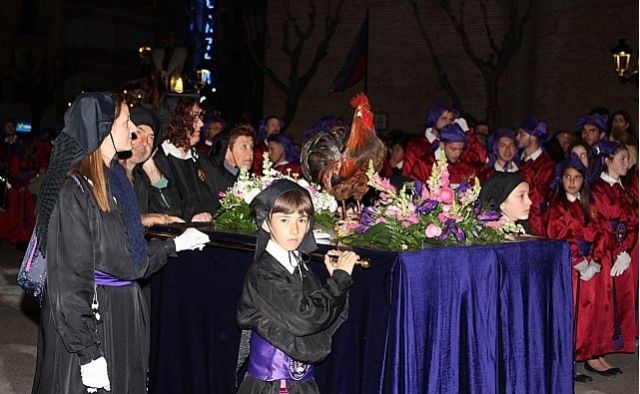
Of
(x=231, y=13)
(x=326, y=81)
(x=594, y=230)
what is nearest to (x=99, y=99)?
(x=594, y=230)

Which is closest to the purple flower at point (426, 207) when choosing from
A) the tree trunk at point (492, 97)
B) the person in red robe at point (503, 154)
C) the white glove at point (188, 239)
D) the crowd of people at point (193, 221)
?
the crowd of people at point (193, 221)

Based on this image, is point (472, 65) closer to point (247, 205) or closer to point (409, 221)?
point (247, 205)

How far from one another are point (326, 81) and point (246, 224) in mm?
21405

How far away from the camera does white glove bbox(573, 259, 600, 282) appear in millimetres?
8836

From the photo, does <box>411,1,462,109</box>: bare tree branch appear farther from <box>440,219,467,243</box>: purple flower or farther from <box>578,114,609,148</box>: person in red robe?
<box>440,219,467,243</box>: purple flower

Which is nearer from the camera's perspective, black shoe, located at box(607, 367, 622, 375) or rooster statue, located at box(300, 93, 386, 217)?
rooster statue, located at box(300, 93, 386, 217)

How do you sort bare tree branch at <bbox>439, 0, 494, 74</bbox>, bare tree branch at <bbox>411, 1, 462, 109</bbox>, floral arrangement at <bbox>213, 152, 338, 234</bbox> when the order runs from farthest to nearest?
bare tree branch at <bbox>411, 1, 462, 109</bbox> → bare tree branch at <bbox>439, 0, 494, 74</bbox> → floral arrangement at <bbox>213, 152, 338, 234</bbox>

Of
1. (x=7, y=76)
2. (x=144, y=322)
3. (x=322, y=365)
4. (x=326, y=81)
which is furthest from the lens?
(x=7, y=76)

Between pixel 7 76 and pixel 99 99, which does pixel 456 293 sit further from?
pixel 7 76

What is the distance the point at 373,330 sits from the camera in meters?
5.12

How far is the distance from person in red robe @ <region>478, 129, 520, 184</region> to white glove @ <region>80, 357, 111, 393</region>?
22.5 feet

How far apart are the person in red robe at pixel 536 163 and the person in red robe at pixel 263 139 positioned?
3386 mm

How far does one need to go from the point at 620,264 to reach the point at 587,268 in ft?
1.70

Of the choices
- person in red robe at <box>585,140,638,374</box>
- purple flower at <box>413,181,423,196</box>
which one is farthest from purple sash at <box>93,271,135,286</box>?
person in red robe at <box>585,140,638,374</box>
